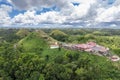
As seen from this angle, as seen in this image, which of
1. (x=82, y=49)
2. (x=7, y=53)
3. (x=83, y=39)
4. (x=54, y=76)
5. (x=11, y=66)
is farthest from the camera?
(x=83, y=39)

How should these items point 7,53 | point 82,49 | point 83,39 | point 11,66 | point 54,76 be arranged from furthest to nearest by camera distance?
point 83,39 < point 82,49 < point 7,53 < point 11,66 < point 54,76

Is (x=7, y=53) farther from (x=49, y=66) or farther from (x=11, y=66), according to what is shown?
(x=49, y=66)

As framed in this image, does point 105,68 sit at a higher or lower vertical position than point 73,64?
lower

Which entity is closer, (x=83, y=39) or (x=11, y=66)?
(x=11, y=66)

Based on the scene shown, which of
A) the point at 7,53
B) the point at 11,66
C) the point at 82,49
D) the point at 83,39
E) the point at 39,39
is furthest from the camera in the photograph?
the point at 83,39

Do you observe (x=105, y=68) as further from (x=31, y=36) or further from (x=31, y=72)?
(x=31, y=36)

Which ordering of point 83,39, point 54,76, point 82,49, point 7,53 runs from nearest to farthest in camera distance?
point 54,76 → point 7,53 → point 82,49 → point 83,39

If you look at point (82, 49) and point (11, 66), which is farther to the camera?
point (82, 49)

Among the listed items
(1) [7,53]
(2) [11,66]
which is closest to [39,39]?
(1) [7,53]

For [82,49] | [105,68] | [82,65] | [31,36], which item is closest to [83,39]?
[31,36]
